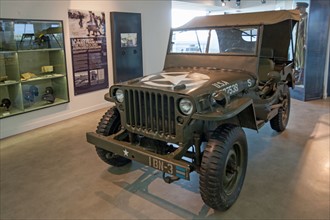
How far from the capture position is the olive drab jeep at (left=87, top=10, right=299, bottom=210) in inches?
96.0

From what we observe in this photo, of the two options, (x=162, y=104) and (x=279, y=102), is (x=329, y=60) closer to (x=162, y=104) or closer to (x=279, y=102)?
(x=279, y=102)

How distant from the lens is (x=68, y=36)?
5367 millimetres

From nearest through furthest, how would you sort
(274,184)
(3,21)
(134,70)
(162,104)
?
1. (162,104)
2. (274,184)
3. (3,21)
4. (134,70)

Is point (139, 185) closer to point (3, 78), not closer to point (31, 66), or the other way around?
point (3, 78)

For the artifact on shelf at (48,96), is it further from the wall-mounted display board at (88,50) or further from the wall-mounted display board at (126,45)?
the wall-mounted display board at (126,45)

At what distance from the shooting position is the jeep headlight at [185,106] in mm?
2396

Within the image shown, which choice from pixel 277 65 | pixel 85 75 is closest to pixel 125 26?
pixel 85 75

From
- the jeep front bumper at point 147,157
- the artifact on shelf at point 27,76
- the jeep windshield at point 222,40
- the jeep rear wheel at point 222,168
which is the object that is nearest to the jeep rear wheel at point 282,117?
the jeep windshield at point 222,40

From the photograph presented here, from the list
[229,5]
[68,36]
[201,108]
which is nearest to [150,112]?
[201,108]

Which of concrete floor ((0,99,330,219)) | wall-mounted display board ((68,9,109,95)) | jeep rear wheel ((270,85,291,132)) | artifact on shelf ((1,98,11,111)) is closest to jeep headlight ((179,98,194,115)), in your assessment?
concrete floor ((0,99,330,219))

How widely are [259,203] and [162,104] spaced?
1310 millimetres

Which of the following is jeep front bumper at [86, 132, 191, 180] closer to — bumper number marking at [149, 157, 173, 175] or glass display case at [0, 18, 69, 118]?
bumper number marking at [149, 157, 173, 175]

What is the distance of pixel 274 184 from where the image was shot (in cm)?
307

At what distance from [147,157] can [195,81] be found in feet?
2.96
